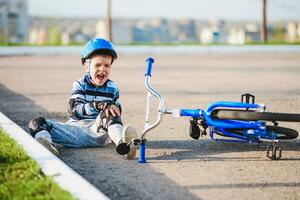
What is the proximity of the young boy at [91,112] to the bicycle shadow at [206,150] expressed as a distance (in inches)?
18.1

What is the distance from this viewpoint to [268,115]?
15.5 feet

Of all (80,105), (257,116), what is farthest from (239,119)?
(80,105)

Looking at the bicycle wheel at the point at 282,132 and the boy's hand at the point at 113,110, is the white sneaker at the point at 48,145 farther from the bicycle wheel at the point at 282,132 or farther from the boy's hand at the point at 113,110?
the bicycle wheel at the point at 282,132

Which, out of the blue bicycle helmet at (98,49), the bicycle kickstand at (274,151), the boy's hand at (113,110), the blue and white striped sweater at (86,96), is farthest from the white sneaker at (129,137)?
the bicycle kickstand at (274,151)

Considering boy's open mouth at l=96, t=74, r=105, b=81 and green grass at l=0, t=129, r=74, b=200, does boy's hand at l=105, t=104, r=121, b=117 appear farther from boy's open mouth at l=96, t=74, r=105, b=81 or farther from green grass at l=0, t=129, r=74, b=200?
green grass at l=0, t=129, r=74, b=200

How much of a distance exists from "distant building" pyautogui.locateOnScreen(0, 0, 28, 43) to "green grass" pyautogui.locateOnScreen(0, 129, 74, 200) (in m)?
141

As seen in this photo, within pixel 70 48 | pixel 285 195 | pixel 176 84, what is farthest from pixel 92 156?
pixel 70 48

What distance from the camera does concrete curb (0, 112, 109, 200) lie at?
11.0 ft

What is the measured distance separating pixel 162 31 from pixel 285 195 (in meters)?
190

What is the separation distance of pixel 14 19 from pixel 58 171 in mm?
151219

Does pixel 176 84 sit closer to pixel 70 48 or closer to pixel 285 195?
pixel 285 195

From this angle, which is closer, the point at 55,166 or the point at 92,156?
the point at 55,166

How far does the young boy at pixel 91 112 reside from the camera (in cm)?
518

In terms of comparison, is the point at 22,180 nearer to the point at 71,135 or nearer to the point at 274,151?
the point at 71,135
